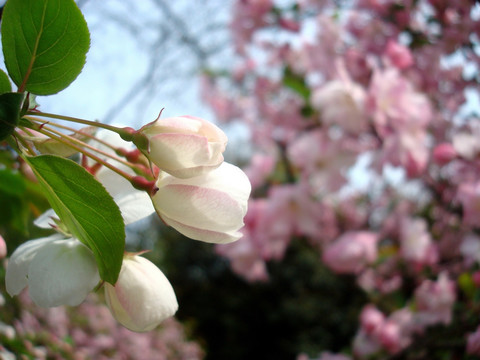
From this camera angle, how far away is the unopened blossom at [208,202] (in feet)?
0.91

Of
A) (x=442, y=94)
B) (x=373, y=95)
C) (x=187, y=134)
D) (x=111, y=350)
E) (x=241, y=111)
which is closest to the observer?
(x=187, y=134)

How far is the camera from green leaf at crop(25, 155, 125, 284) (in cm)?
27

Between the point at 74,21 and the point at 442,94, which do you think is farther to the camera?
the point at 442,94

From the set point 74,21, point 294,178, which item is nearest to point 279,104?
point 294,178

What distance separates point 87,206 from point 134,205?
0.21 ft

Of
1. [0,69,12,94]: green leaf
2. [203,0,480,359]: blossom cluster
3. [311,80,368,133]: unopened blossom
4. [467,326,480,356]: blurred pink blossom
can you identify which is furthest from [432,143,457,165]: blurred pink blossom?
[0,69,12,94]: green leaf

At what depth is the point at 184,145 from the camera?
26 centimetres

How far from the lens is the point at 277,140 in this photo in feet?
6.98

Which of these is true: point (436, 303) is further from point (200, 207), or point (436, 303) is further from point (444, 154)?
point (200, 207)

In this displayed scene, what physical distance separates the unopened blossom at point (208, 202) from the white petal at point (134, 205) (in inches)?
1.7

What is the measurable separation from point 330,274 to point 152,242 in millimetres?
1978

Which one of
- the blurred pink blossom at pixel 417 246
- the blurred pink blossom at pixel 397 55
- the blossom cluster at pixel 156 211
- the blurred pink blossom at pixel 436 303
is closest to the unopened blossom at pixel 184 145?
the blossom cluster at pixel 156 211

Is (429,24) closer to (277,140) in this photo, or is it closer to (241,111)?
(277,140)

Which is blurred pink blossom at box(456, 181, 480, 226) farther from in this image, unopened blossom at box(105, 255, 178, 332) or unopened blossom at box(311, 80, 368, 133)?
unopened blossom at box(105, 255, 178, 332)
